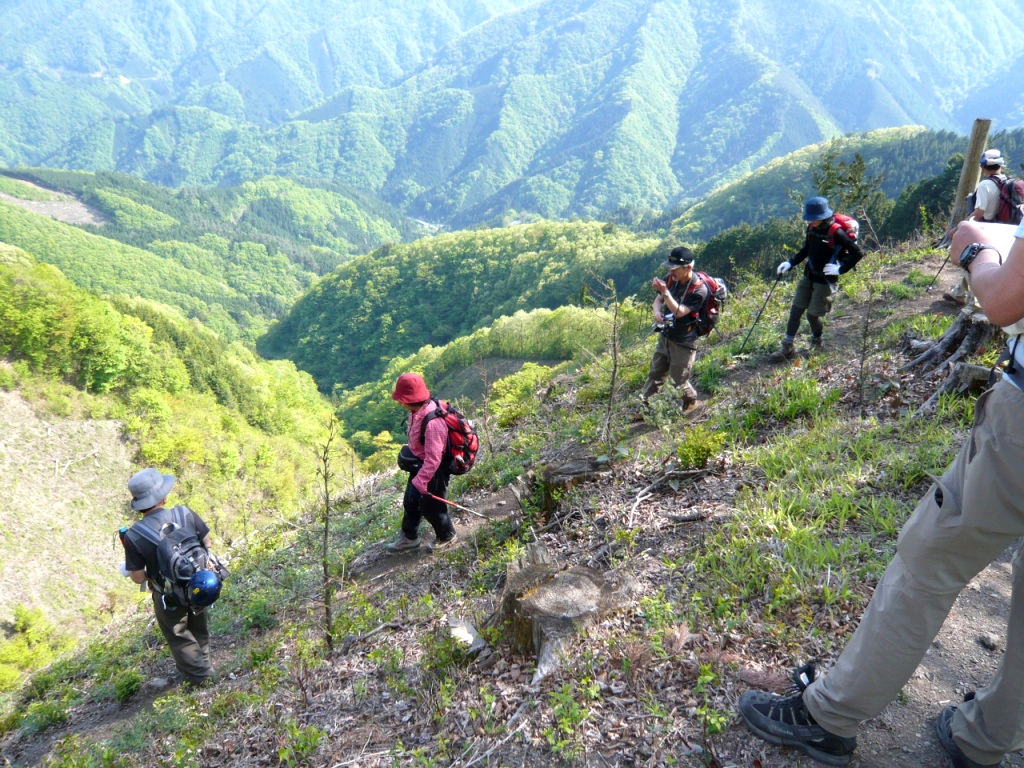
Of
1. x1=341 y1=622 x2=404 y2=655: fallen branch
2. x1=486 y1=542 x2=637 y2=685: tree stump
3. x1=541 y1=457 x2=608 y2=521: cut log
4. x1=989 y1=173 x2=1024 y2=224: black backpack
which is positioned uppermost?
x1=989 y1=173 x2=1024 y2=224: black backpack

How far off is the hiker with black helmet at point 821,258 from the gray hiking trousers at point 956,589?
505 cm

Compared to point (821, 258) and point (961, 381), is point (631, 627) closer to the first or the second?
point (961, 381)

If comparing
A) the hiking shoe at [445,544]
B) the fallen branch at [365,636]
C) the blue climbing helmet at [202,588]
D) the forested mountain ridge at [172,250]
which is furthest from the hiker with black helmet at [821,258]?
the forested mountain ridge at [172,250]

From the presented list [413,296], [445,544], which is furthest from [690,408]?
[413,296]

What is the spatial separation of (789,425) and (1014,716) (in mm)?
3727

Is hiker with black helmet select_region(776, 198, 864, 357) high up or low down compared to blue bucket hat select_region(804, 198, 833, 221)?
down

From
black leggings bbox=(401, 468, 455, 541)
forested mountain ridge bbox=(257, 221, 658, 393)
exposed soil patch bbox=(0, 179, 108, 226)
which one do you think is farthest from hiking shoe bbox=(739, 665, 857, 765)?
exposed soil patch bbox=(0, 179, 108, 226)

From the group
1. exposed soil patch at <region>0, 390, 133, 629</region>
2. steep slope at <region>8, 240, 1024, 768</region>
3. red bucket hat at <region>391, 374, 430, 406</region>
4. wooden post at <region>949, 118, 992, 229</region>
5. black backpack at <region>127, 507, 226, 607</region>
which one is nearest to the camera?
steep slope at <region>8, 240, 1024, 768</region>

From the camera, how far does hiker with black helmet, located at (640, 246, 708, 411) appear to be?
245 inches

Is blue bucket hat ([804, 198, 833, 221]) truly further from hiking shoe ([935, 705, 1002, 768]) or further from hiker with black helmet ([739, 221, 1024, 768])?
hiking shoe ([935, 705, 1002, 768])

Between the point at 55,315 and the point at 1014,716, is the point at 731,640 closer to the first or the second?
the point at 1014,716

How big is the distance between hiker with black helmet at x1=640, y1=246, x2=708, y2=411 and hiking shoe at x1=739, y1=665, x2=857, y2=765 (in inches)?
163

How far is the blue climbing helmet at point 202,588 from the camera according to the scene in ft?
14.9

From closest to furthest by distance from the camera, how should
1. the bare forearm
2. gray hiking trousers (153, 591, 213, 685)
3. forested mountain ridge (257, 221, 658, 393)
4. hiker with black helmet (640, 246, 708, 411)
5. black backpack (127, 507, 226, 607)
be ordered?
the bare forearm, black backpack (127, 507, 226, 607), gray hiking trousers (153, 591, 213, 685), hiker with black helmet (640, 246, 708, 411), forested mountain ridge (257, 221, 658, 393)
